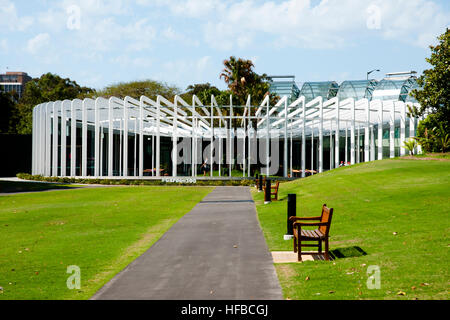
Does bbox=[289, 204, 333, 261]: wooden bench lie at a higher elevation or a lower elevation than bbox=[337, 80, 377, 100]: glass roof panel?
lower

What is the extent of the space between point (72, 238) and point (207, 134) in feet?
95.6

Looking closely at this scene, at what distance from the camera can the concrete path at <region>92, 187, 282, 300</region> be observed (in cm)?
609

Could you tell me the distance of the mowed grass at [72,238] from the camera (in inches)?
273

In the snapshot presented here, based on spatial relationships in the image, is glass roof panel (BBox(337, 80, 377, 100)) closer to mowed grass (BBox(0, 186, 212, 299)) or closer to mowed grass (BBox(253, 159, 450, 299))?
mowed grass (BBox(253, 159, 450, 299))

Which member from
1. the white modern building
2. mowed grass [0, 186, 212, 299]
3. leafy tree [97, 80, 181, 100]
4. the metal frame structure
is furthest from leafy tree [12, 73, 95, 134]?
mowed grass [0, 186, 212, 299]

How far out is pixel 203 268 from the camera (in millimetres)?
7496

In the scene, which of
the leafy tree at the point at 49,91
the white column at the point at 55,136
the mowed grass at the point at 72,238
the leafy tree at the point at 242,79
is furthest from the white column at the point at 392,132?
the leafy tree at the point at 49,91

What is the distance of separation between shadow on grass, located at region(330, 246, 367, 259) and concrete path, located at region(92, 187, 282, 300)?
49.8 inches

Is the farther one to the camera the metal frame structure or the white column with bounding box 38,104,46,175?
the white column with bounding box 38,104,46,175

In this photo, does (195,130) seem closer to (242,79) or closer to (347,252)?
(242,79)

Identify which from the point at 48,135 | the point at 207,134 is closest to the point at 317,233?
the point at 207,134

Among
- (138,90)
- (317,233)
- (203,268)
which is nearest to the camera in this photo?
(203,268)
